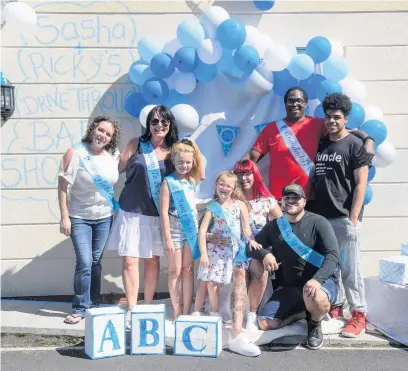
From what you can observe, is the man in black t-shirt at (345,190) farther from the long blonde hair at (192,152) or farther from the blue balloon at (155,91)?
the blue balloon at (155,91)

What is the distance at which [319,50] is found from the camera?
15.4ft

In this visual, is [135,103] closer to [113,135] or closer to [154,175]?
[113,135]

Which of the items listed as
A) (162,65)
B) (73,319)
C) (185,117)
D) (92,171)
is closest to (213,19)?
(162,65)

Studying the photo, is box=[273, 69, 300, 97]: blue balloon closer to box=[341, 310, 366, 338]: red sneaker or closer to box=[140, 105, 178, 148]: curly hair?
box=[140, 105, 178, 148]: curly hair

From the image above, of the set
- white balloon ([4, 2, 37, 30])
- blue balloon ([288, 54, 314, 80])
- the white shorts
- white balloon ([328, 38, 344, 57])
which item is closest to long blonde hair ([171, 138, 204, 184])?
the white shorts

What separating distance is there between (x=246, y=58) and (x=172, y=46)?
708 mm

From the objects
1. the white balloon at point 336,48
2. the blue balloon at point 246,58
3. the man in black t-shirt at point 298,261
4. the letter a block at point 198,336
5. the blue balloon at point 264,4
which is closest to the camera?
the letter a block at point 198,336

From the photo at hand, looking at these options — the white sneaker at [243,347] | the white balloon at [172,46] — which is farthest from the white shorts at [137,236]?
the white balloon at [172,46]

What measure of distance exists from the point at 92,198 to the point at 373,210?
266 centimetres

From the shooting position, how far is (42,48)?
5.34 metres

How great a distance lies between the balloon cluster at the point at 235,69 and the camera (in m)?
4.66

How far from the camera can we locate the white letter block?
3955 mm

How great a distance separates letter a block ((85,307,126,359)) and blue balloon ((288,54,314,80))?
2.32 meters

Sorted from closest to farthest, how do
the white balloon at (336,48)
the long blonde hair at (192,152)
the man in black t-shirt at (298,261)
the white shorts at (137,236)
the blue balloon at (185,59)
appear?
1. the man in black t-shirt at (298,261)
2. the long blonde hair at (192,152)
3. the white shorts at (137,236)
4. the blue balloon at (185,59)
5. the white balloon at (336,48)
